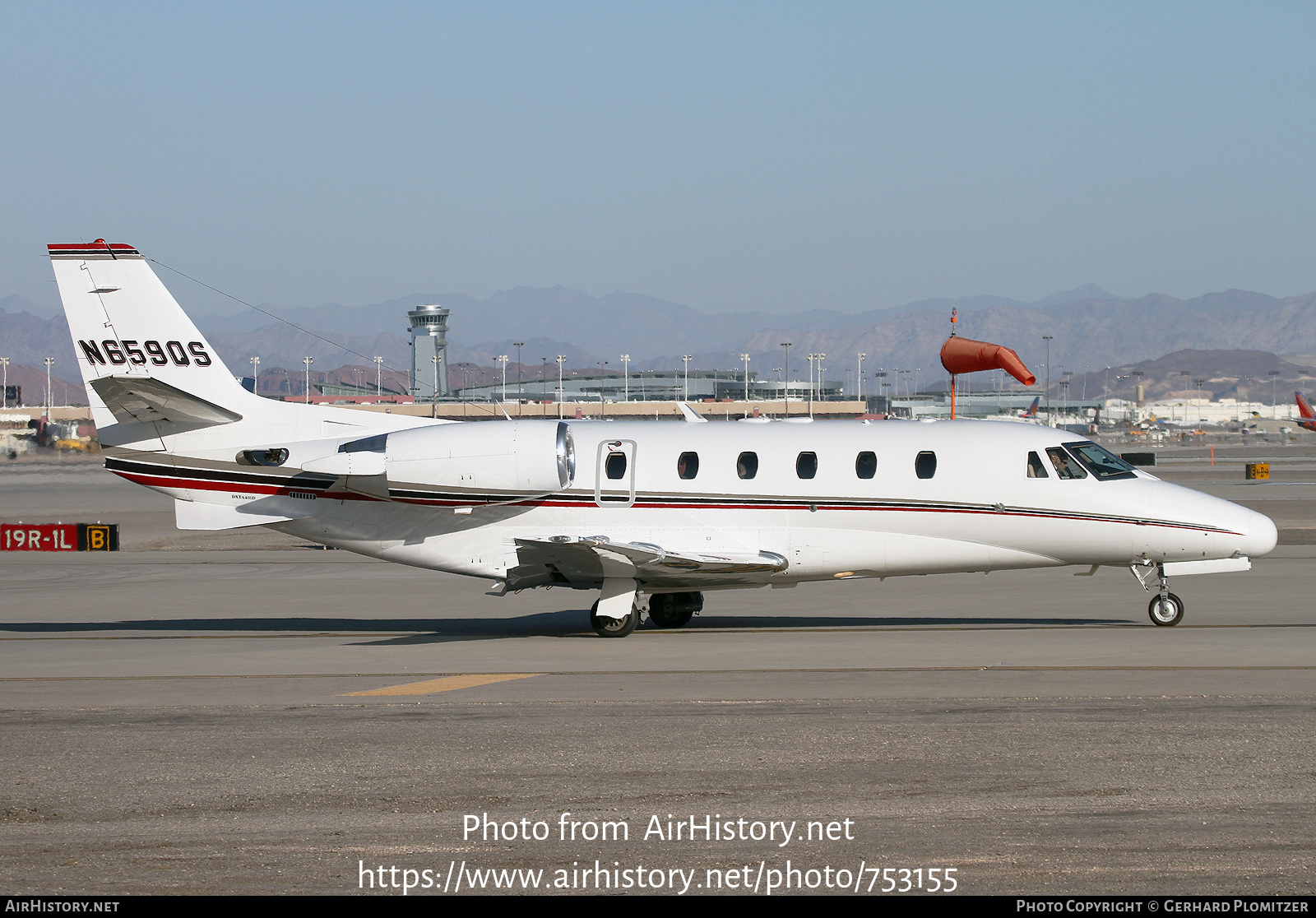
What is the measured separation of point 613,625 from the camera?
17.8 metres

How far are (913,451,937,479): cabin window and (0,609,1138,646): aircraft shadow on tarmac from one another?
227cm

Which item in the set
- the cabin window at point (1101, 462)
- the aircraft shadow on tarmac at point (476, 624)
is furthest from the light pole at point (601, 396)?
the cabin window at point (1101, 462)

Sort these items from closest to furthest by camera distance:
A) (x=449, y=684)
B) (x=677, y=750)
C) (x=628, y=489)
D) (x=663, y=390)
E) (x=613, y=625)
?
(x=677, y=750) → (x=449, y=684) → (x=613, y=625) → (x=628, y=489) → (x=663, y=390)

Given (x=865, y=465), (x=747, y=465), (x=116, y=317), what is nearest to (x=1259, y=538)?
(x=865, y=465)

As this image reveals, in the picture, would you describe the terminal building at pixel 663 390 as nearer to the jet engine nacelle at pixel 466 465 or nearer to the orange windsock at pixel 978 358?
the orange windsock at pixel 978 358

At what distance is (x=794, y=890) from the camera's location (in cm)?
693

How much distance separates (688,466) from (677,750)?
327 inches

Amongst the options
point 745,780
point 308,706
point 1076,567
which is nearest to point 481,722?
Result: point 308,706

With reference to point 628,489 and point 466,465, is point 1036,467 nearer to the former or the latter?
point 628,489

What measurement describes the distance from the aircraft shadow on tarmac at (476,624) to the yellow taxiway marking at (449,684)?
3.62 metres

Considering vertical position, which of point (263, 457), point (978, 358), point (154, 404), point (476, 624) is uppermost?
point (978, 358)

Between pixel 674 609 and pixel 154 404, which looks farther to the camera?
pixel 674 609

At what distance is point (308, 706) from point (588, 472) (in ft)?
22.3

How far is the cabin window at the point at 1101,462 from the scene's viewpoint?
1780 cm
